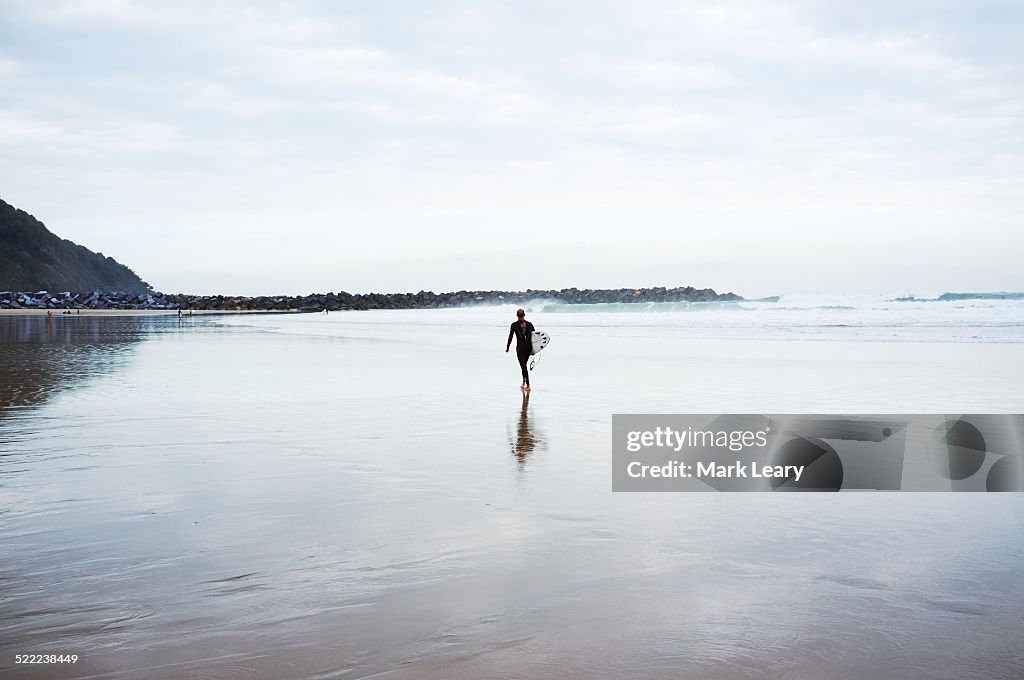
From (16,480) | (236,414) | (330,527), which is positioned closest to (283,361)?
(236,414)

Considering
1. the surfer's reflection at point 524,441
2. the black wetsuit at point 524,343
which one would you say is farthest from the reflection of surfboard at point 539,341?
the surfer's reflection at point 524,441

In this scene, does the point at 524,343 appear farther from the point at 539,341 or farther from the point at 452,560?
the point at 452,560

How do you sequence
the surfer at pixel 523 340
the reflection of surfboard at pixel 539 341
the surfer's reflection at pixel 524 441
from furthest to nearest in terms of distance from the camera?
the reflection of surfboard at pixel 539 341
the surfer at pixel 523 340
the surfer's reflection at pixel 524 441

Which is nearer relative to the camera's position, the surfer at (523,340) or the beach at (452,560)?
the beach at (452,560)

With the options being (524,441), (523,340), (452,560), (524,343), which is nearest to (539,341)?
(523,340)

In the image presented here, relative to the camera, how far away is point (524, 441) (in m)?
11.6

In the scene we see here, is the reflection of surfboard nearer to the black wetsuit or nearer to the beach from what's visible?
the black wetsuit

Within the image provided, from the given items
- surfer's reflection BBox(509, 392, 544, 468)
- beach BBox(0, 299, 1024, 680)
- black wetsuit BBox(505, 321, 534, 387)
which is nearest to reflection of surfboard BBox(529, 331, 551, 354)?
black wetsuit BBox(505, 321, 534, 387)

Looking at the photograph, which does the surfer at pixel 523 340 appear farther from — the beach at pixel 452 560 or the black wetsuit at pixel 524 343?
the beach at pixel 452 560

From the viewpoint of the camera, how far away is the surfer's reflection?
10.5 metres

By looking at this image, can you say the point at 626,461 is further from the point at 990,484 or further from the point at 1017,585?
the point at 1017,585

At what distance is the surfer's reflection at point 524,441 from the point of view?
10.5 m

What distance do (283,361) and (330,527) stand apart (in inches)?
795

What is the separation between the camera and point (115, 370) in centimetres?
2317
